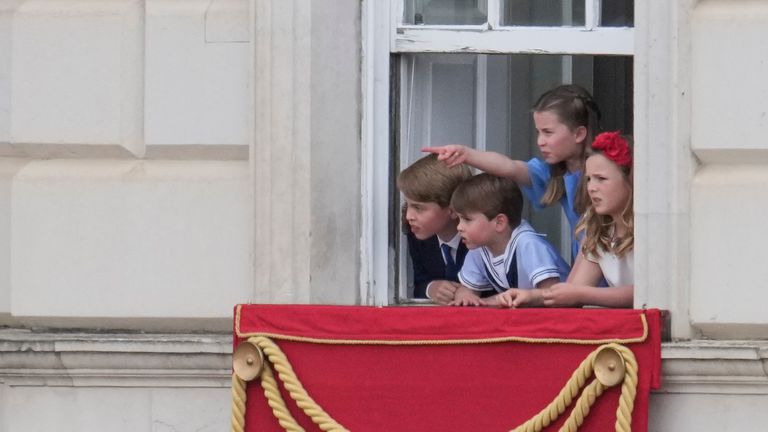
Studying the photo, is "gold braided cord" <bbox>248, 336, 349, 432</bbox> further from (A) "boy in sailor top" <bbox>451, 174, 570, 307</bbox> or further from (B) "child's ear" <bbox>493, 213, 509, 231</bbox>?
(B) "child's ear" <bbox>493, 213, 509, 231</bbox>

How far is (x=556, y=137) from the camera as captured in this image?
743cm

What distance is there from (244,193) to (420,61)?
779 millimetres

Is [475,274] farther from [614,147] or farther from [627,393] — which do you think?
[627,393]

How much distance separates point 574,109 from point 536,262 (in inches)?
20.4

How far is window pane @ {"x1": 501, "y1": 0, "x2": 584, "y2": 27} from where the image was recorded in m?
7.61

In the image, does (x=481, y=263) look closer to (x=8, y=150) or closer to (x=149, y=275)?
(x=149, y=275)

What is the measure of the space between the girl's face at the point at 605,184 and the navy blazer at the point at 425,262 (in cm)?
64

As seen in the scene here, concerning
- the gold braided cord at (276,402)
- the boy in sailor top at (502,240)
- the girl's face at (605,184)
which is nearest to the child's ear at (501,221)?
the boy in sailor top at (502,240)

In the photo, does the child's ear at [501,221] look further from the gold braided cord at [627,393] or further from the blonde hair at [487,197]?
the gold braided cord at [627,393]

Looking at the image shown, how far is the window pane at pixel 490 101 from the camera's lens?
7746 millimetres

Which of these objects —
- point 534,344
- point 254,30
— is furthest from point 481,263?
point 254,30

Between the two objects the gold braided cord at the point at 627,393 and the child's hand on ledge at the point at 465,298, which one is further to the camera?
the child's hand on ledge at the point at 465,298

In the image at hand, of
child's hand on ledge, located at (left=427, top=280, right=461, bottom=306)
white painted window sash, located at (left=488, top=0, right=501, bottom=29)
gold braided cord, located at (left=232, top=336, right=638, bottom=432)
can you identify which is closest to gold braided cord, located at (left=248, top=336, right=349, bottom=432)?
gold braided cord, located at (left=232, top=336, right=638, bottom=432)

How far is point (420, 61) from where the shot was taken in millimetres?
7754
